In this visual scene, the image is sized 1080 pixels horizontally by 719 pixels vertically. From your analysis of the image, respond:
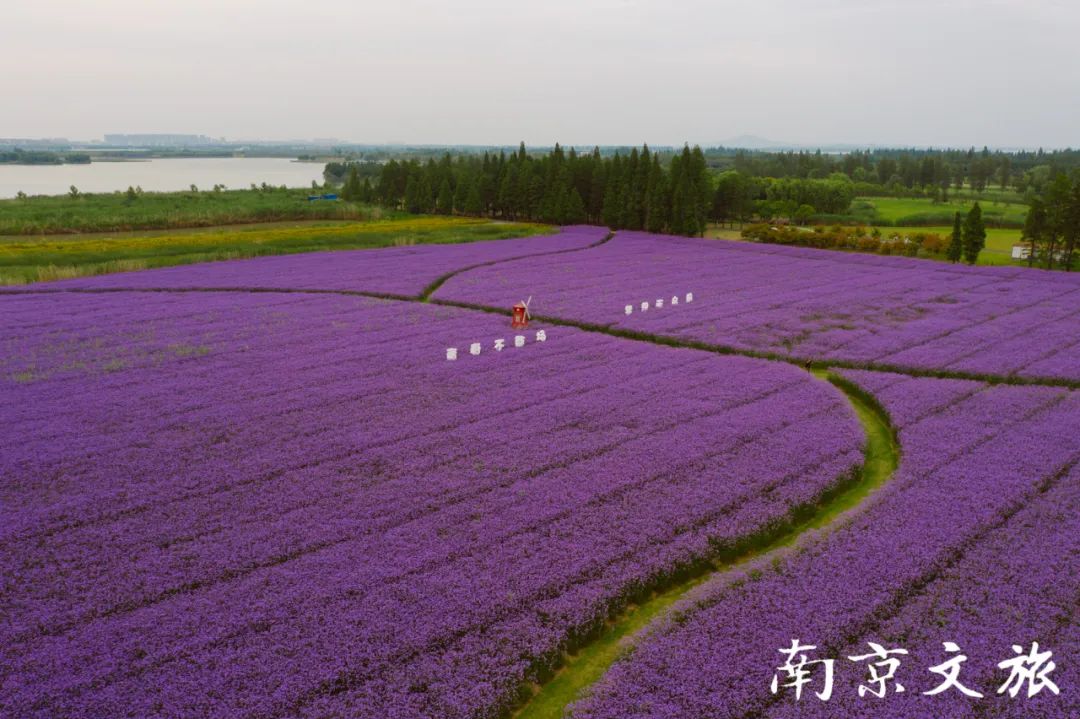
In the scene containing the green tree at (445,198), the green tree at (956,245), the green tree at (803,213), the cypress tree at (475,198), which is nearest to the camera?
the green tree at (956,245)

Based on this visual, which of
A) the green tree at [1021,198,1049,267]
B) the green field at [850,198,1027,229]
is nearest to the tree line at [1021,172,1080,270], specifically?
the green tree at [1021,198,1049,267]

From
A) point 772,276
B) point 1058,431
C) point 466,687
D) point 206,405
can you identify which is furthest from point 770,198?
point 466,687

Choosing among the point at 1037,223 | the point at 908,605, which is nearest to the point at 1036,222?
the point at 1037,223

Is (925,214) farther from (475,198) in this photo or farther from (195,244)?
(195,244)

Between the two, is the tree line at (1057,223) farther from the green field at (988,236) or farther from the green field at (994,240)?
the green field at (994,240)

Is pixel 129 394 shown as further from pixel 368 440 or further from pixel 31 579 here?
pixel 31 579

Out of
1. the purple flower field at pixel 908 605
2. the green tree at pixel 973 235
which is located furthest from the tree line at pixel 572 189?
the purple flower field at pixel 908 605
